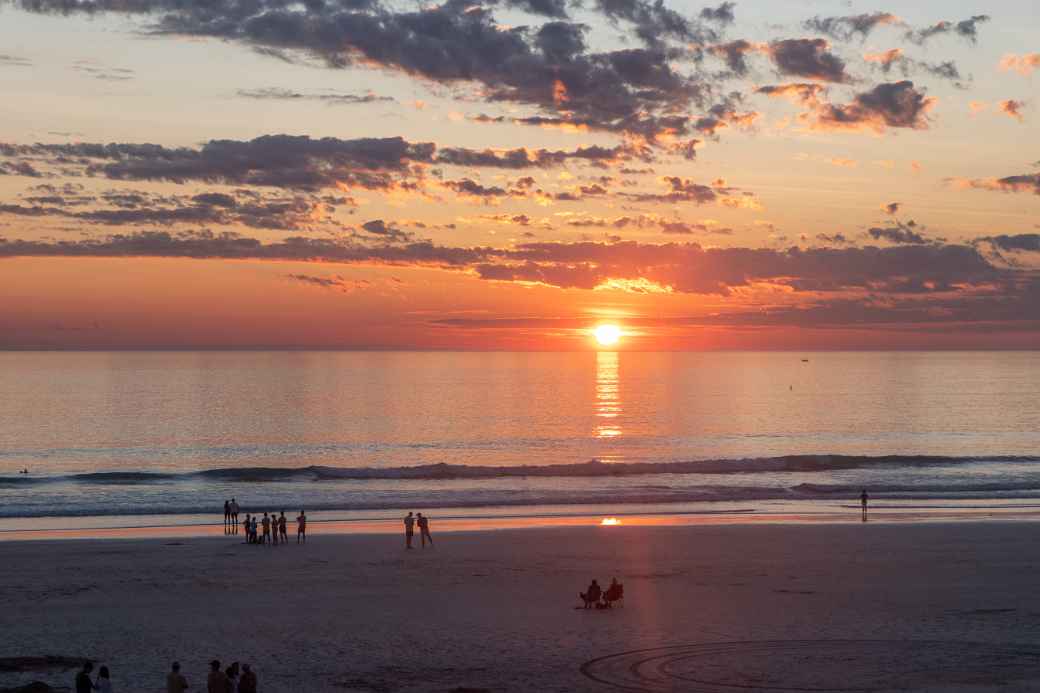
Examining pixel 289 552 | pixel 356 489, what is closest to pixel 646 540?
pixel 289 552

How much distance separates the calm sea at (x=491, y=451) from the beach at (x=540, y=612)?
1941cm

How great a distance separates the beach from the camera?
71.8 ft

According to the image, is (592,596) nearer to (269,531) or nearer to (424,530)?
(424,530)

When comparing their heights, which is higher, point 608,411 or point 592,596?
point 608,411

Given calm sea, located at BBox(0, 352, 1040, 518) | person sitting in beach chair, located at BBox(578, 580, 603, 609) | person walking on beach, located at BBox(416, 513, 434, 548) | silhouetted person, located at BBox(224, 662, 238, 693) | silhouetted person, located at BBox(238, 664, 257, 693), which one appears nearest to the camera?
silhouetted person, located at BBox(224, 662, 238, 693)

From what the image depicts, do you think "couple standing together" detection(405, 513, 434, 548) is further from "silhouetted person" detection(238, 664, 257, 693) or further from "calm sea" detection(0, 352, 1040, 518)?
"silhouetted person" detection(238, 664, 257, 693)

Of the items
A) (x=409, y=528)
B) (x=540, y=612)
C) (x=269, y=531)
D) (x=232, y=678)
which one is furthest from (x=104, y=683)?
(x=269, y=531)

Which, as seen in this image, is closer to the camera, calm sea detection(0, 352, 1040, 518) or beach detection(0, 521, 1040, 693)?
beach detection(0, 521, 1040, 693)

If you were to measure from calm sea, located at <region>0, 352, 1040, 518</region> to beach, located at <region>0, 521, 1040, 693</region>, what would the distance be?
19.4 metres

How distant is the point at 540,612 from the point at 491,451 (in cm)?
6419

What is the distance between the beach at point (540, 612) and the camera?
71.8 feet

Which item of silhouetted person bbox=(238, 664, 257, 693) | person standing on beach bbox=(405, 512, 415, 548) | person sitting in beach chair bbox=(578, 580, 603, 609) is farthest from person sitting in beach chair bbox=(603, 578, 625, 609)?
person standing on beach bbox=(405, 512, 415, 548)

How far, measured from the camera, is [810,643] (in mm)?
24062

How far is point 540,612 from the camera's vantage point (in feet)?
92.0
